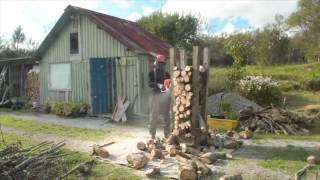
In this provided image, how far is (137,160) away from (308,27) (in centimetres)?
2778

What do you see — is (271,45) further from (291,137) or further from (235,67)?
(291,137)

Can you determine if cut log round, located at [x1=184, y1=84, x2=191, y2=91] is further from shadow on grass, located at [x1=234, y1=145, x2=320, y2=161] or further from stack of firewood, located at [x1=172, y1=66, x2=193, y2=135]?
shadow on grass, located at [x1=234, y1=145, x2=320, y2=161]

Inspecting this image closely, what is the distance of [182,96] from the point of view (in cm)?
955

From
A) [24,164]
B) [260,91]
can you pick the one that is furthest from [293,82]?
[24,164]

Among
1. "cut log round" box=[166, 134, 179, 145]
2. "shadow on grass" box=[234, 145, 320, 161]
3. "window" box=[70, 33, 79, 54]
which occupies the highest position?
"window" box=[70, 33, 79, 54]

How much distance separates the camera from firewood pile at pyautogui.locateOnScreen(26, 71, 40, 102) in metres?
19.1

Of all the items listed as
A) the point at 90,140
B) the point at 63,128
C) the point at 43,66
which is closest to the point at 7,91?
the point at 43,66

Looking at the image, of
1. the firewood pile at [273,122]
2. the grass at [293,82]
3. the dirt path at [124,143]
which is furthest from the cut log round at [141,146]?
the grass at [293,82]

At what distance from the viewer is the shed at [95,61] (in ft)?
49.4

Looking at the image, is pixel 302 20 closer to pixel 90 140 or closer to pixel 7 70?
pixel 7 70

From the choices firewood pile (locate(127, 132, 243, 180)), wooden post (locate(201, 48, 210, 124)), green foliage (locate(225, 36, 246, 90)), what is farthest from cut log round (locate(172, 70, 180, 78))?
green foliage (locate(225, 36, 246, 90))

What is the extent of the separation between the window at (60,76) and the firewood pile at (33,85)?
1.55 metres

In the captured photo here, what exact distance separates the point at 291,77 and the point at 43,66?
47.7 ft

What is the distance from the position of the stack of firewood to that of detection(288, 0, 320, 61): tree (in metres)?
23.9
